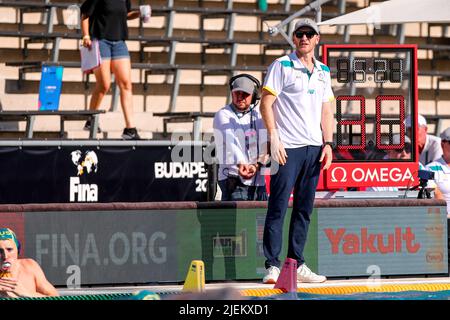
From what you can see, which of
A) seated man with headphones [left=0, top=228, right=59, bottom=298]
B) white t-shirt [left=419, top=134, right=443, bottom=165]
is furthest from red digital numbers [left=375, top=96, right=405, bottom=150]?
seated man with headphones [left=0, top=228, right=59, bottom=298]

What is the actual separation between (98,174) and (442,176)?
3.39 meters

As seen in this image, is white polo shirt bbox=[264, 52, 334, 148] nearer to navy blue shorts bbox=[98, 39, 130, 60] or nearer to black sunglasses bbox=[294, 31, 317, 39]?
black sunglasses bbox=[294, 31, 317, 39]

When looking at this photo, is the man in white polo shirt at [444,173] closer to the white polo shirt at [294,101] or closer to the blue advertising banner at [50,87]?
the white polo shirt at [294,101]

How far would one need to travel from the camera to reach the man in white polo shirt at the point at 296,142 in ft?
29.8

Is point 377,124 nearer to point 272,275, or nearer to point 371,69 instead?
point 371,69

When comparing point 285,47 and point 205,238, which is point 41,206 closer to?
point 205,238

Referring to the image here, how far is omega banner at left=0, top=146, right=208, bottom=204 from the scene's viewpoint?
12023 mm

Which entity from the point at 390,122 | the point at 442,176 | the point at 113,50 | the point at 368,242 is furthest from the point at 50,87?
the point at 368,242

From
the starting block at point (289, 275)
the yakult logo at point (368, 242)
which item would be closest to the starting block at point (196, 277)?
the starting block at point (289, 275)

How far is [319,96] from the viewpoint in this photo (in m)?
9.30

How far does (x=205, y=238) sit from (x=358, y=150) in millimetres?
2521

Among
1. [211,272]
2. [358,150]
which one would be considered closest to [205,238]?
[211,272]

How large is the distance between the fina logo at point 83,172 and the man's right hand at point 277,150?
11.9 ft

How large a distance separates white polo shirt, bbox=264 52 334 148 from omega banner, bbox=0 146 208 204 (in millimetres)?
3180
